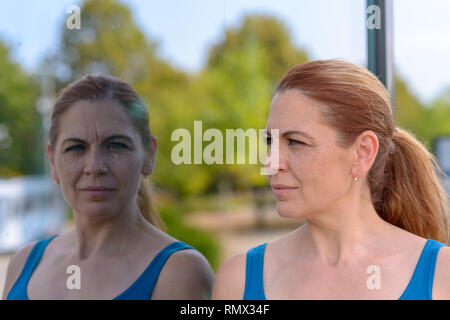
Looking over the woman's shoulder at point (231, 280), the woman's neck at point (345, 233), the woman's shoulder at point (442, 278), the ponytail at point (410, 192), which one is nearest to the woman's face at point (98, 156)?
the woman's shoulder at point (231, 280)

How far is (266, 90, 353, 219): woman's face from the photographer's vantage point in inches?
40.3

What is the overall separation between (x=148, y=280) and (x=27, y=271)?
16.3 inches

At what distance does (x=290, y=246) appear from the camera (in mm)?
1146

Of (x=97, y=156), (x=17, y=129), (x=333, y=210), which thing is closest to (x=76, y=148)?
(x=97, y=156)

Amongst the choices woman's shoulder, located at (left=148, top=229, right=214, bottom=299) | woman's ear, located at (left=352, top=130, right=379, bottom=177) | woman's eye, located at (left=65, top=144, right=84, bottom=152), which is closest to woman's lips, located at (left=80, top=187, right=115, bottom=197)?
woman's eye, located at (left=65, top=144, right=84, bottom=152)

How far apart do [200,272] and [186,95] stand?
123 centimetres

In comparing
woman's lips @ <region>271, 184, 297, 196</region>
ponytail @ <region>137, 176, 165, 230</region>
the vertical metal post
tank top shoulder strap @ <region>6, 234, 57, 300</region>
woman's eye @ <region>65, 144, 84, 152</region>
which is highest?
the vertical metal post

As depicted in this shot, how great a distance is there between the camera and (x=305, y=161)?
1.02 metres

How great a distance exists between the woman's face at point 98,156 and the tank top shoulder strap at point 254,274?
38 cm

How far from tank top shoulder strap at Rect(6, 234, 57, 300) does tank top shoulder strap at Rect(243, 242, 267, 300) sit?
61cm

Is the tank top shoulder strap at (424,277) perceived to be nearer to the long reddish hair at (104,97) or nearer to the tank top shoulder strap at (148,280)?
the tank top shoulder strap at (148,280)

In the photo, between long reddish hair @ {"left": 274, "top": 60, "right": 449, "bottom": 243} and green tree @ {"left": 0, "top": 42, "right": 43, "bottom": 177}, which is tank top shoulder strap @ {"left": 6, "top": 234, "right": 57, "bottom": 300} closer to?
green tree @ {"left": 0, "top": 42, "right": 43, "bottom": 177}

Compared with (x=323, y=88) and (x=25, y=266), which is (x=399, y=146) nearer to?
(x=323, y=88)

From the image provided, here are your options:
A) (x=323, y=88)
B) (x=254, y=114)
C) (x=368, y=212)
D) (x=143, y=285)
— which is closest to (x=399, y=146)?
(x=368, y=212)
